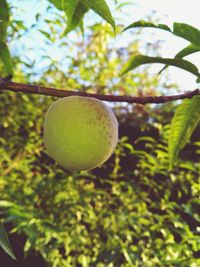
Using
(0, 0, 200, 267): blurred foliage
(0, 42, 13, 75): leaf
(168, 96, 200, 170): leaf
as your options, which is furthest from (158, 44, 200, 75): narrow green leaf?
(0, 0, 200, 267): blurred foliage

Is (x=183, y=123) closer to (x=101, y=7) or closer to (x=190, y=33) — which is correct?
(x=190, y=33)

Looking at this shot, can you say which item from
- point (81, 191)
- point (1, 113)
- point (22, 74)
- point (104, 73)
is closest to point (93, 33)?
point (104, 73)

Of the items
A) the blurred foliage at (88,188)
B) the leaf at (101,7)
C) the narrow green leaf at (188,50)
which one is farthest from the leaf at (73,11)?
the blurred foliage at (88,188)

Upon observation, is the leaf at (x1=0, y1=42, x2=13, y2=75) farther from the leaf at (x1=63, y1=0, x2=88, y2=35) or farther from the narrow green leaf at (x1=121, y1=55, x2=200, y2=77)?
the narrow green leaf at (x1=121, y1=55, x2=200, y2=77)

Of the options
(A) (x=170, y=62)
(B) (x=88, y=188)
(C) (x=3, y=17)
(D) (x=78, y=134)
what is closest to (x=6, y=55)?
(C) (x=3, y=17)

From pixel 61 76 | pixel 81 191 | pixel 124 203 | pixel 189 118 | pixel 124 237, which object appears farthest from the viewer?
pixel 61 76

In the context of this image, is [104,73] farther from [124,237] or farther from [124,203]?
[124,237]

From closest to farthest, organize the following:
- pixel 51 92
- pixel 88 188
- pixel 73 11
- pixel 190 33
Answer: pixel 51 92, pixel 190 33, pixel 73 11, pixel 88 188
